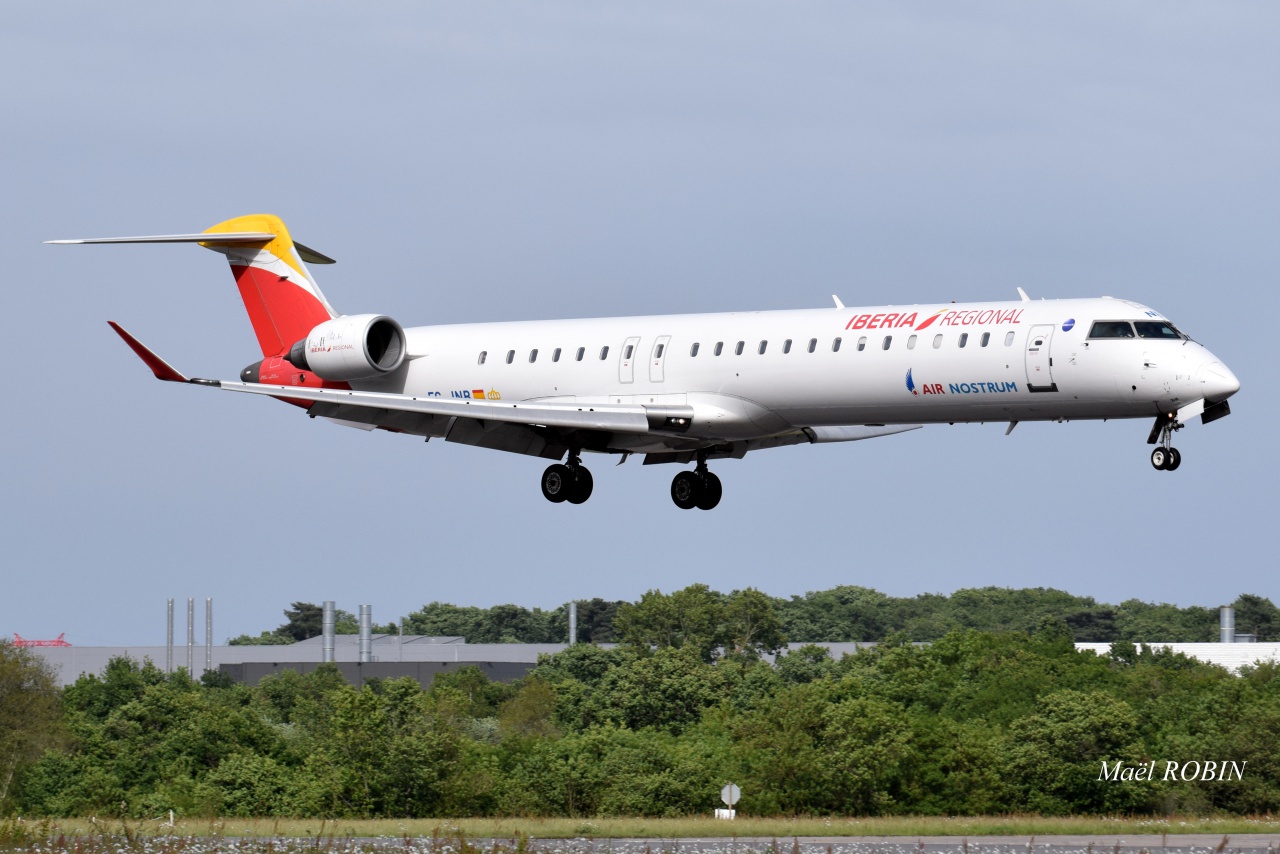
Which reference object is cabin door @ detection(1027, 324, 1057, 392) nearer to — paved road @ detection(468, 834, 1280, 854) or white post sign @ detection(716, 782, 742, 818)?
paved road @ detection(468, 834, 1280, 854)

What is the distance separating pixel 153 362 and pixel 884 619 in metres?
149

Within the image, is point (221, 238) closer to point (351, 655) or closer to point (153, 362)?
point (153, 362)

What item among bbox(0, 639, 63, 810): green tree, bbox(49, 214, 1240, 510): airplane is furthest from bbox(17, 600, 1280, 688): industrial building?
bbox(49, 214, 1240, 510): airplane

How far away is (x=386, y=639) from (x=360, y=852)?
118 metres

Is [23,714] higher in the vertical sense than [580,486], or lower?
lower

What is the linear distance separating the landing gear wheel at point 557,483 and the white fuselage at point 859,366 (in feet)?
5.66

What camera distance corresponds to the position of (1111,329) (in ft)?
98.5

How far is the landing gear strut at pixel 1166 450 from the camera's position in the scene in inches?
1173

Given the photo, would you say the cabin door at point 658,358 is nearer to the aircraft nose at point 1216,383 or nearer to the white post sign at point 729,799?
the aircraft nose at point 1216,383

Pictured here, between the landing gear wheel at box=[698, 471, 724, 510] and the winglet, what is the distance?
→ 34.7 ft

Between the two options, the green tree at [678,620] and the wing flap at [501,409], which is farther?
the green tree at [678,620]

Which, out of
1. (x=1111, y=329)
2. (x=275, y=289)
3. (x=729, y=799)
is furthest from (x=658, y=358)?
(x=729, y=799)

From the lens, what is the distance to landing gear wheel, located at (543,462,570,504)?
37.4 metres

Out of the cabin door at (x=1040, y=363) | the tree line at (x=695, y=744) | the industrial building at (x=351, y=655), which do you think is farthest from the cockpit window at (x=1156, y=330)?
the industrial building at (x=351, y=655)
